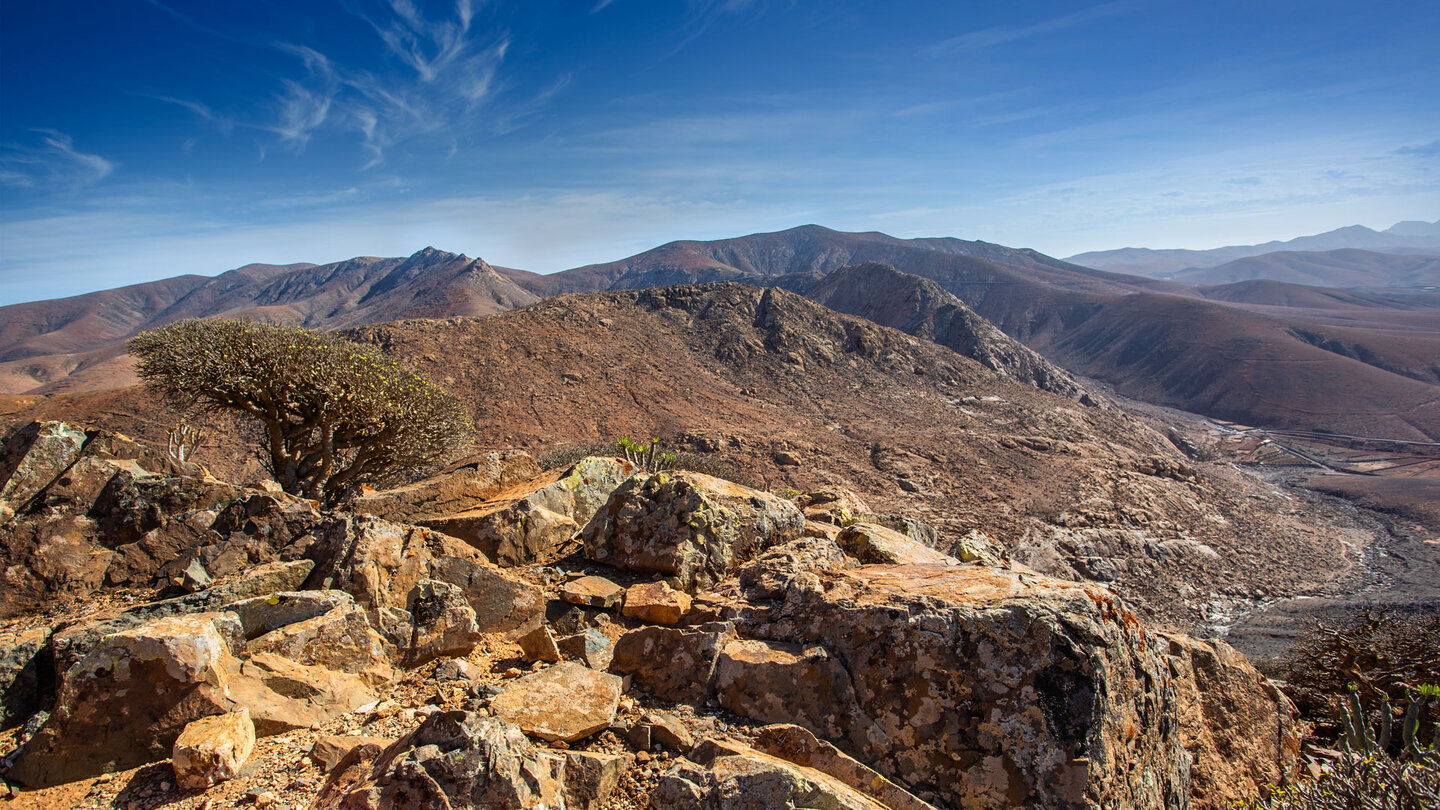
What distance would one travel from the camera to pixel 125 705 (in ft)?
10.4

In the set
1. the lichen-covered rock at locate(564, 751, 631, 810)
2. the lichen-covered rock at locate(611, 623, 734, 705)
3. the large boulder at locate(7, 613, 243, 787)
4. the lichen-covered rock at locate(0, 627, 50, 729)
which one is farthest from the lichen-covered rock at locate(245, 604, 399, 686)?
the lichen-covered rock at locate(564, 751, 631, 810)

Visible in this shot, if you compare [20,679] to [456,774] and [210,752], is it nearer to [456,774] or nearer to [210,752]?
[210,752]

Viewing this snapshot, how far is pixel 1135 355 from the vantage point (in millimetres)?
73750

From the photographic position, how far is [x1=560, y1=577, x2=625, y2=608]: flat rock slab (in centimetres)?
491

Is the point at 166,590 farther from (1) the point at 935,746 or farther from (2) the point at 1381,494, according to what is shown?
(2) the point at 1381,494

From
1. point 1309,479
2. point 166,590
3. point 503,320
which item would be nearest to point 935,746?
point 166,590

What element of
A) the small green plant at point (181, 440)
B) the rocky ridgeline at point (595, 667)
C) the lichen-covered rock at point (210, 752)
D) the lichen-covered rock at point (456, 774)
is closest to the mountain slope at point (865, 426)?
the small green plant at point (181, 440)

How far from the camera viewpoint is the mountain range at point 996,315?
54156mm

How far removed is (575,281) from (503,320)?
129 m

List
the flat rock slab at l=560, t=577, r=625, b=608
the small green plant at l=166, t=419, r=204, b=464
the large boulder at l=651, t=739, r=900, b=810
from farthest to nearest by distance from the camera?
the small green plant at l=166, t=419, r=204, b=464
the flat rock slab at l=560, t=577, r=625, b=608
the large boulder at l=651, t=739, r=900, b=810

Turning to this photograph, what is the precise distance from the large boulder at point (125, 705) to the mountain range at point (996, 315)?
168 ft

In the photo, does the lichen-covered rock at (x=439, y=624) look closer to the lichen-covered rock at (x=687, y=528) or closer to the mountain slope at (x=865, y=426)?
the lichen-covered rock at (x=687, y=528)

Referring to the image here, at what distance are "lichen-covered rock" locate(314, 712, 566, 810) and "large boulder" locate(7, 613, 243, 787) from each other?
1.15 metres

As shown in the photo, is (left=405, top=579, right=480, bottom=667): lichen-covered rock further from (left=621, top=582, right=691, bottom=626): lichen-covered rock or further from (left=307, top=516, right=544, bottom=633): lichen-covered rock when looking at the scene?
(left=621, top=582, right=691, bottom=626): lichen-covered rock
